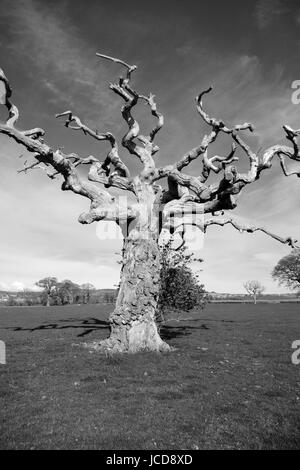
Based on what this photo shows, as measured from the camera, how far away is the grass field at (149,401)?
291 inches

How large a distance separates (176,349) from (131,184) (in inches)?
388

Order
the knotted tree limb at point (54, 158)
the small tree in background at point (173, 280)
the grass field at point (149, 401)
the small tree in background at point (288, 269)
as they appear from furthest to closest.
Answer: the small tree in background at point (288, 269), the small tree in background at point (173, 280), the knotted tree limb at point (54, 158), the grass field at point (149, 401)

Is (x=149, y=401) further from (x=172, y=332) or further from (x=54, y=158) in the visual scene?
(x=172, y=332)

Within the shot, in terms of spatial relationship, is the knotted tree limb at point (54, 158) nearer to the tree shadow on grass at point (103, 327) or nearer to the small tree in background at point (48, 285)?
the tree shadow on grass at point (103, 327)

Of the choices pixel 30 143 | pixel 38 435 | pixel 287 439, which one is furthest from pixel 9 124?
pixel 287 439

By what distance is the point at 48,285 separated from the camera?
136375 millimetres

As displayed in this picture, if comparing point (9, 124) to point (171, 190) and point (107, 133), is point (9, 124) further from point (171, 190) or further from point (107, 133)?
point (171, 190)

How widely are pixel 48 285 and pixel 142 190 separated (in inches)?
4957

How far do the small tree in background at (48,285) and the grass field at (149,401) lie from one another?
393ft

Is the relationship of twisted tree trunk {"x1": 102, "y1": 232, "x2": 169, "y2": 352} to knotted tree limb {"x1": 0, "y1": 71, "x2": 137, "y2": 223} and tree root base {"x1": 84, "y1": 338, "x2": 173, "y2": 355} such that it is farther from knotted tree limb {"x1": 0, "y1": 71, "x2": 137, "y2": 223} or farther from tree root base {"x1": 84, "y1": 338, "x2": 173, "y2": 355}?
knotted tree limb {"x1": 0, "y1": 71, "x2": 137, "y2": 223}

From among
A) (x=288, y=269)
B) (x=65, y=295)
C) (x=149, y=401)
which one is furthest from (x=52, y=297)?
(x=149, y=401)

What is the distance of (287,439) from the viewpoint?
736 centimetres

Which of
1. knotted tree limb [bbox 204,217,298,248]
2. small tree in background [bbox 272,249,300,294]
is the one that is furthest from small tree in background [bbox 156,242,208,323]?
small tree in background [bbox 272,249,300,294]

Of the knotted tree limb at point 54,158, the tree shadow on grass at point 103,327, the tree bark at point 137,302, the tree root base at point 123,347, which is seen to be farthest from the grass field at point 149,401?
the tree shadow on grass at point 103,327
